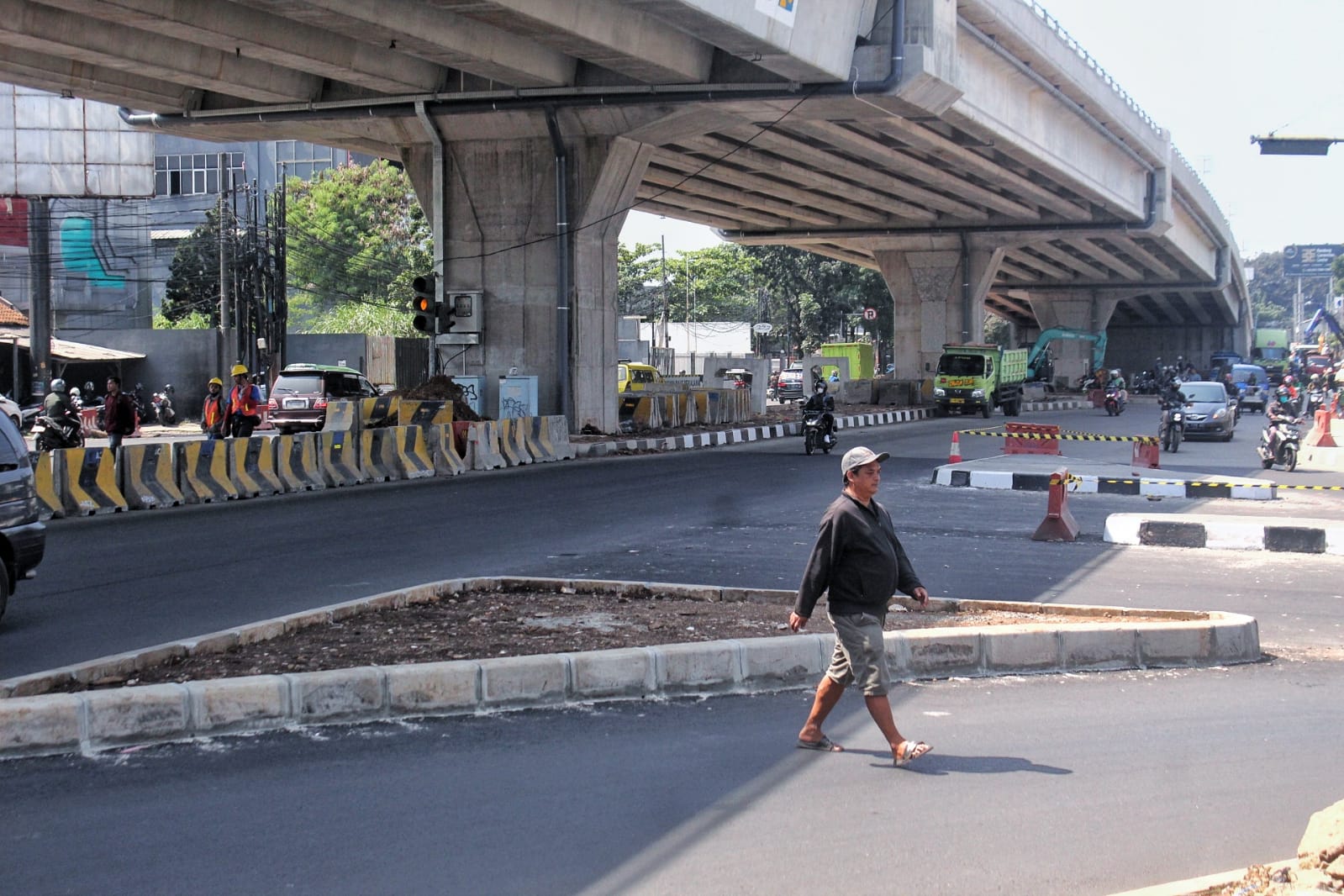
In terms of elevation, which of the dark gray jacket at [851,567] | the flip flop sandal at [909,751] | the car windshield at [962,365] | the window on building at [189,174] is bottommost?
the flip flop sandal at [909,751]

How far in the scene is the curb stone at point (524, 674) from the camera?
6.31 metres

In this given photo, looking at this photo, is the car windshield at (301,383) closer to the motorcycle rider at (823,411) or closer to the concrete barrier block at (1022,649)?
the motorcycle rider at (823,411)

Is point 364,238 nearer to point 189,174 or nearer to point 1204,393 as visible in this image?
point 189,174

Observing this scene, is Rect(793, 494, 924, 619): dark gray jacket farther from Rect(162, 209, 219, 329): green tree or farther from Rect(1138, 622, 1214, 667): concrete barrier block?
Rect(162, 209, 219, 329): green tree

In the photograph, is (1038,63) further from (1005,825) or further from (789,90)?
(1005,825)

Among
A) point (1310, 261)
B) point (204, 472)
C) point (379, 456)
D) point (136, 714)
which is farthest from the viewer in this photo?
point (1310, 261)

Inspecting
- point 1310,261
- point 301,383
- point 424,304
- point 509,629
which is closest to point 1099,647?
point 509,629

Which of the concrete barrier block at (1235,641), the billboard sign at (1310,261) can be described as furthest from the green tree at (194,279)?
the billboard sign at (1310,261)

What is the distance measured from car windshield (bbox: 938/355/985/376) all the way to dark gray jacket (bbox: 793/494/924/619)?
39058mm

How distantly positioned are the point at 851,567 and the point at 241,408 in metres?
15.5

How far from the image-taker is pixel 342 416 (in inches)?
876

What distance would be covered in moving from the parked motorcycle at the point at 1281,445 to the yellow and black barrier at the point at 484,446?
1342 centimetres

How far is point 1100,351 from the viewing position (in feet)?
221

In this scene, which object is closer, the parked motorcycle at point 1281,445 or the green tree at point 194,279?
the parked motorcycle at point 1281,445
